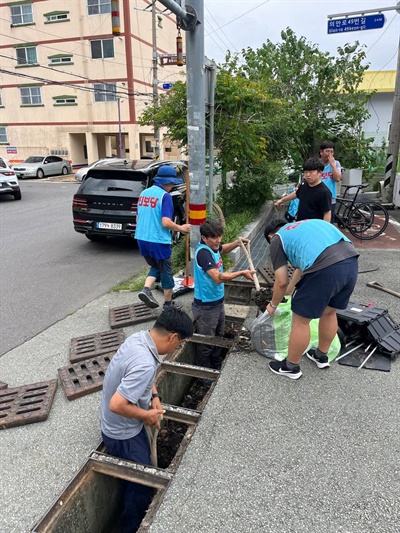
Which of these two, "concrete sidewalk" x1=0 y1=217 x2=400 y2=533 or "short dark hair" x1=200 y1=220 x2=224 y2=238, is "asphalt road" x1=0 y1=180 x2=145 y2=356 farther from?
"short dark hair" x1=200 y1=220 x2=224 y2=238

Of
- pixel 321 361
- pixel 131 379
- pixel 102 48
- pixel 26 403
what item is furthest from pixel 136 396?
pixel 102 48

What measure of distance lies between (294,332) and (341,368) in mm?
696

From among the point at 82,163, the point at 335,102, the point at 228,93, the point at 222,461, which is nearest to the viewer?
the point at 222,461

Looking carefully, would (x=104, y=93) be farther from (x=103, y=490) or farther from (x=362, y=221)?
(x=103, y=490)

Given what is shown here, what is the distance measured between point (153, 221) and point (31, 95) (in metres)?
29.8

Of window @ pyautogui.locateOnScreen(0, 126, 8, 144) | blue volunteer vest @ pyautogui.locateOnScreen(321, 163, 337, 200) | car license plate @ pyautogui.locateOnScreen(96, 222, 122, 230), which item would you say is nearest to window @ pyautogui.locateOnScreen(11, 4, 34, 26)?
window @ pyautogui.locateOnScreen(0, 126, 8, 144)

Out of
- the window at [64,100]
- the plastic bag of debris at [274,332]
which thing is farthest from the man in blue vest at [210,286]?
the window at [64,100]

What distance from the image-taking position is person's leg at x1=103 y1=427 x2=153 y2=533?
8.15 feet

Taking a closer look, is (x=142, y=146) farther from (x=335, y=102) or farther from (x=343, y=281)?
(x=343, y=281)

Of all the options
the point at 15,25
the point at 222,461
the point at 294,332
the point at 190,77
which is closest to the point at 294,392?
the point at 294,332

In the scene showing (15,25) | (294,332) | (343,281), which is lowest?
(294,332)

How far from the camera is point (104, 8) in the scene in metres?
26.1

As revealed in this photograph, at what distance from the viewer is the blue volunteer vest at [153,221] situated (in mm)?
4754

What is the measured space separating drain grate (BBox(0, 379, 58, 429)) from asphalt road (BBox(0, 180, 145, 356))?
1005mm
